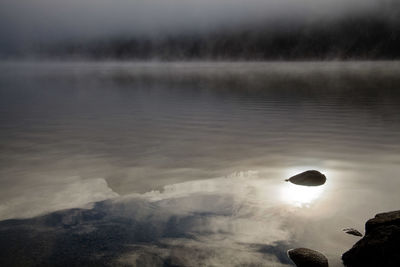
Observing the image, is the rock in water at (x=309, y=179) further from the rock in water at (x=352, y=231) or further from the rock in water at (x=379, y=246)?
the rock in water at (x=379, y=246)

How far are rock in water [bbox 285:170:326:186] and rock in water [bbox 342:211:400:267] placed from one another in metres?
5.04

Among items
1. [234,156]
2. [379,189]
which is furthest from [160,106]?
[379,189]

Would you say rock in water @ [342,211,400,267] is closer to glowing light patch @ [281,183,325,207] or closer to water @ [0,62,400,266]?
water @ [0,62,400,266]

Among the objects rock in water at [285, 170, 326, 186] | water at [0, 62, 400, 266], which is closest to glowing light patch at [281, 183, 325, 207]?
water at [0, 62, 400, 266]

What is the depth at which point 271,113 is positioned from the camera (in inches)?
1416

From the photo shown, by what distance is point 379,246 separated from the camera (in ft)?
28.5

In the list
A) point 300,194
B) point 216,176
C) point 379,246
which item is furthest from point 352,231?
point 216,176

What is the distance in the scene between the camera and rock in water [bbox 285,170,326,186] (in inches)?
579

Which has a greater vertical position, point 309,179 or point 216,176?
point 309,179

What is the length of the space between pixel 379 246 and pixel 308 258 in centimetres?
151

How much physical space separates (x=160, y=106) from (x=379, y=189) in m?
30.5

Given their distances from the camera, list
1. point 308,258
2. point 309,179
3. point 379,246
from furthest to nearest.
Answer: point 309,179
point 308,258
point 379,246

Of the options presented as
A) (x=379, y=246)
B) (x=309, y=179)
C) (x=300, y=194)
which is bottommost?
(x=300, y=194)

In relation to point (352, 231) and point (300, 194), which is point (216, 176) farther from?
point (352, 231)
